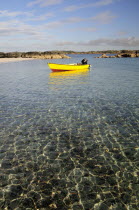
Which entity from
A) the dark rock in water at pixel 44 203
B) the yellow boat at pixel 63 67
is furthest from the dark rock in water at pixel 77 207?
the yellow boat at pixel 63 67

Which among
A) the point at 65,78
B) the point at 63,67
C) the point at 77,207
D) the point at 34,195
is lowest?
the point at 77,207

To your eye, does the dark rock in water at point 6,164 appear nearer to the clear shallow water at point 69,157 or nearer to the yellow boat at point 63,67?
the clear shallow water at point 69,157

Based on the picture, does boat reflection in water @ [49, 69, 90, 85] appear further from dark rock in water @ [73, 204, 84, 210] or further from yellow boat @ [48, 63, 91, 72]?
dark rock in water @ [73, 204, 84, 210]

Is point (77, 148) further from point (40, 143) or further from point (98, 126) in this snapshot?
point (98, 126)

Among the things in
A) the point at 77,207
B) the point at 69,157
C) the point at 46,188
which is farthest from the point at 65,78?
the point at 77,207

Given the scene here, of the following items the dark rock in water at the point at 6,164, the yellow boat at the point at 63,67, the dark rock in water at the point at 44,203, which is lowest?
the dark rock in water at the point at 44,203

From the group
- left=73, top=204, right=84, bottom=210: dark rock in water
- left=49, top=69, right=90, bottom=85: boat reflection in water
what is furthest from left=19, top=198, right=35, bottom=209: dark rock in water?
left=49, top=69, right=90, bottom=85: boat reflection in water

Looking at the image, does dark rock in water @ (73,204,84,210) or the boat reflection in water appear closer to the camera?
dark rock in water @ (73,204,84,210)

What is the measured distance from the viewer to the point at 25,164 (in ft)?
25.3

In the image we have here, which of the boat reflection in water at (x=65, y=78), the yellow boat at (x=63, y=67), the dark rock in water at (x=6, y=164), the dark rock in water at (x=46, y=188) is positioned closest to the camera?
the dark rock in water at (x=46, y=188)

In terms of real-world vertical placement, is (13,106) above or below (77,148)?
above

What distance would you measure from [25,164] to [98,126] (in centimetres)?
565

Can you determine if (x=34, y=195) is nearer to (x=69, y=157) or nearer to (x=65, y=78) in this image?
(x=69, y=157)

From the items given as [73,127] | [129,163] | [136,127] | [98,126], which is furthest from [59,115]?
[129,163]
